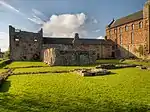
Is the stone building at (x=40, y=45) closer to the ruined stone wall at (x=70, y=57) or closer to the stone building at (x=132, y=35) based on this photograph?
the stone building at (x=132, y=35)

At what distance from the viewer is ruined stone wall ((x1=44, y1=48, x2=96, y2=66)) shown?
34.8 metres

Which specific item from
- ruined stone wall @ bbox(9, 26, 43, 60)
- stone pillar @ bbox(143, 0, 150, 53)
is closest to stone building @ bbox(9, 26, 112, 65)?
ruined stone wall @ bbox(9, 26, 43, 60)

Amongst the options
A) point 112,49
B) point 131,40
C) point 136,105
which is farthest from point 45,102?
point 112,49

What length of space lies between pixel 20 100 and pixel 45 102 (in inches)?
52.0

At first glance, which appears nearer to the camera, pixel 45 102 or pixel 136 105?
pixel 136 105

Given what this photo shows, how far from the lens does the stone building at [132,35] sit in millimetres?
54719

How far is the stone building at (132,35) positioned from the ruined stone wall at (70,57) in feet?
63.7

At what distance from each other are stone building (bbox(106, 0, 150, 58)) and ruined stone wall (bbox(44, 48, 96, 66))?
1942 centimetres

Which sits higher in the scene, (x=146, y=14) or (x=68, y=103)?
(x=146, y=14)

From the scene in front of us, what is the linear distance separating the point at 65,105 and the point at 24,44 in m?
47.7

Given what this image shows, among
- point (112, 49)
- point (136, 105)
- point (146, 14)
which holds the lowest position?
point (136, 105)

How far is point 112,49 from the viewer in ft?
222

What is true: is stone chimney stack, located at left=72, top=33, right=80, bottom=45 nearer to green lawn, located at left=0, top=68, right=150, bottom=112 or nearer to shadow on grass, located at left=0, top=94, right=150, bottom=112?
green lawn, located at left=0, top=68, right=150, bottom=112

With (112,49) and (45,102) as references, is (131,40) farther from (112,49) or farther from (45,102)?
(45,102)
